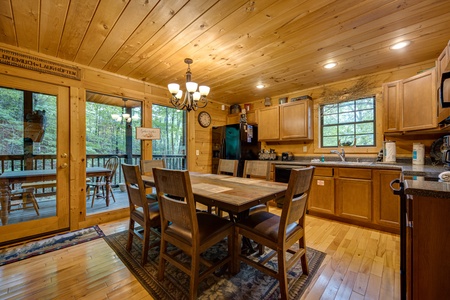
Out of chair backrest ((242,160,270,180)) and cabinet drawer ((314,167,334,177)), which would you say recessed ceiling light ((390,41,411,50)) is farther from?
chair backrest ((242,160,270,180))

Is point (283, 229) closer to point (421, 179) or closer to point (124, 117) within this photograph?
point (421, 179)

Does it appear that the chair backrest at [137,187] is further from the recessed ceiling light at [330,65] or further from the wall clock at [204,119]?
Result: the recessed ceiling light at [330,65]

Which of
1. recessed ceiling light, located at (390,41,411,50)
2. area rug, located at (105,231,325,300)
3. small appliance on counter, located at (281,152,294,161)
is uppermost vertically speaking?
recessed ceiling light, located at (390,41,411,50)

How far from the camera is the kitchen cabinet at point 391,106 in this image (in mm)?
2635

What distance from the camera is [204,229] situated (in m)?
1.52

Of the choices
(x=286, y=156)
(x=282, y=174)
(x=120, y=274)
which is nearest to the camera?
(x=120, y=274)

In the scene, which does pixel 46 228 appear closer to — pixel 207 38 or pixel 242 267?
pixel 242 267

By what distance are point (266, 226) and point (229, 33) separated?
191cm

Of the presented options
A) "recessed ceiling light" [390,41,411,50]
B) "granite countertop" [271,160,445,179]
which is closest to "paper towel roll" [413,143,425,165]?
"granite countertop" [271,160,445,179]

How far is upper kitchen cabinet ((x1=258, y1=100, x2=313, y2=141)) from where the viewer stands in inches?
142

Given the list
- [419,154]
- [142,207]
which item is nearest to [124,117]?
[142,207]

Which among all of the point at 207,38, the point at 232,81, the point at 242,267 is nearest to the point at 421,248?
the point at 242,267

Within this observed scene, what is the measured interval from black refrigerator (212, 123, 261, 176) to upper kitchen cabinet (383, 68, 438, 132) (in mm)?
2284

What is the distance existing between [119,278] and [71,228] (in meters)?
1.53
